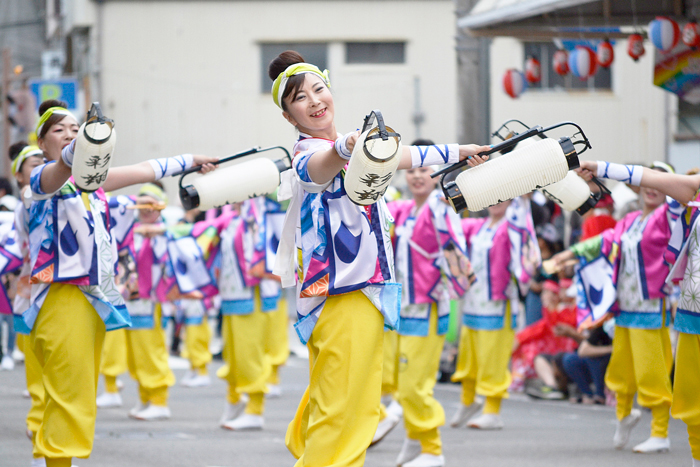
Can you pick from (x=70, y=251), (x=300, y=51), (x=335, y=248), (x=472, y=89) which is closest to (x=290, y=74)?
(x=335, y=248)

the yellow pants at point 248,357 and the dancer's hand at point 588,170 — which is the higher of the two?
the dancer's hand at point 588,170

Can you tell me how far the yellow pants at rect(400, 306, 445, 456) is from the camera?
5707mm

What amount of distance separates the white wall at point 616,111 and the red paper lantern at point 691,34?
8849 millimetres

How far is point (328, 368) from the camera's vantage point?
378cm

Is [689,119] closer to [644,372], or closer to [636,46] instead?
[636,46]

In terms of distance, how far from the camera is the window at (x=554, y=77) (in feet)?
57.8

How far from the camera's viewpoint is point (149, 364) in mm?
7898

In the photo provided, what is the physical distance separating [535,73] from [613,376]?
577 centimetres

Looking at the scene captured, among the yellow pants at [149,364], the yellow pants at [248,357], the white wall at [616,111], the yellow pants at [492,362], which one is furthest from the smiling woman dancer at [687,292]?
the white wall at [616,111]

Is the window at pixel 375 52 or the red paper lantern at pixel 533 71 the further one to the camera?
the window at pixel 375 52

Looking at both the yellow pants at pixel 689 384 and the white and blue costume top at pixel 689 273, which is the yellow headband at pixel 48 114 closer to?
the white and blue costume top at pixel 689 273

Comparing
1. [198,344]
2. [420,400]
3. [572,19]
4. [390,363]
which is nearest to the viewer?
[420,400]

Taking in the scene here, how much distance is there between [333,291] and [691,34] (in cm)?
608

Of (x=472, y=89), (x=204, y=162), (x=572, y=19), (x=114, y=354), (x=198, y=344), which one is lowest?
(x=198, y=344)
